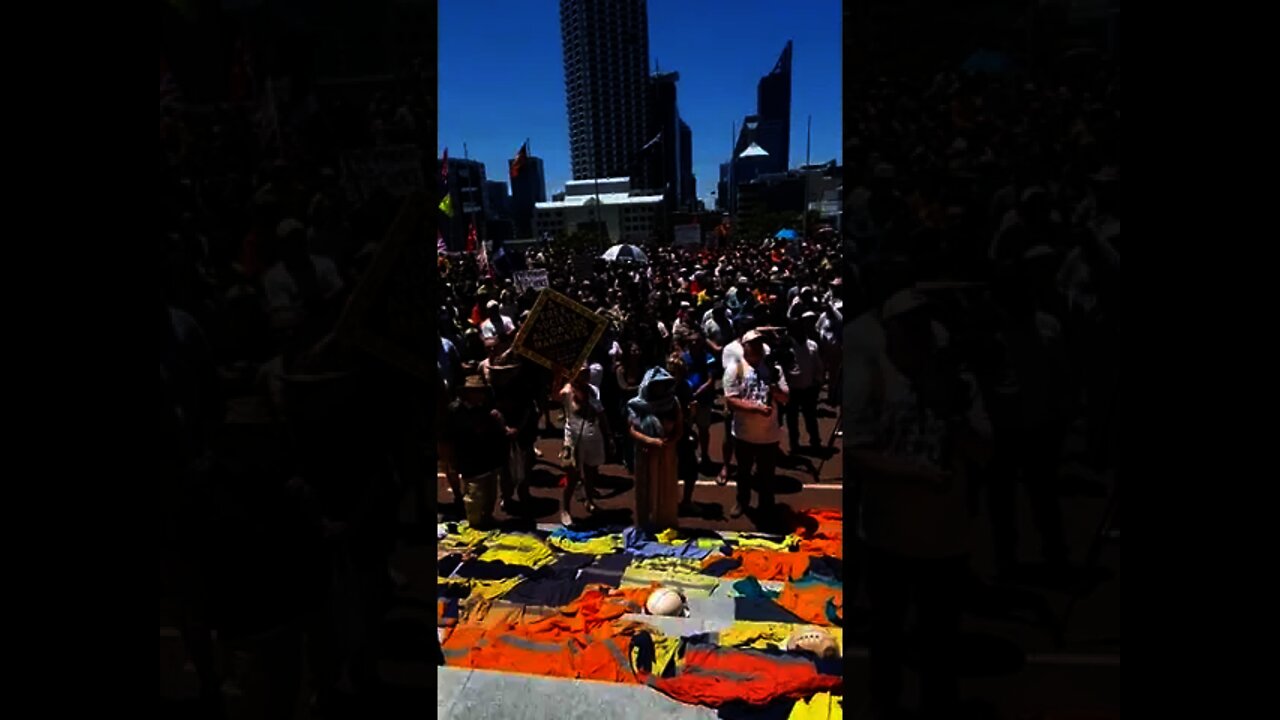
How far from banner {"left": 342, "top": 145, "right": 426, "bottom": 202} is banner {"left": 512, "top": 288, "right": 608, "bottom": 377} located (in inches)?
162

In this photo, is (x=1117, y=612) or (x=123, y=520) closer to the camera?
(x=123, y=520)

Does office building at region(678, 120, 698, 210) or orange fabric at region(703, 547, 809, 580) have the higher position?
office building at region(678, 120, 698, 210)

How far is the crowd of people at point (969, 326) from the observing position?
2252 millimetres

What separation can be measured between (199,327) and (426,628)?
1.36 m

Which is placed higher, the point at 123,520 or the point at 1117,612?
the point at 123,520

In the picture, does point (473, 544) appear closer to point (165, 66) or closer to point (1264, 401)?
point (165, 66)

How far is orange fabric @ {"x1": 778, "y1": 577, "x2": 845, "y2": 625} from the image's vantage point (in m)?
5.12

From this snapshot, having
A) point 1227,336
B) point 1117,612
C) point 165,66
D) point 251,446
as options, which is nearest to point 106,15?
point 165,66

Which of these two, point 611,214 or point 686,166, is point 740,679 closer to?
point 611,214

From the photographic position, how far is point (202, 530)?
280 cm

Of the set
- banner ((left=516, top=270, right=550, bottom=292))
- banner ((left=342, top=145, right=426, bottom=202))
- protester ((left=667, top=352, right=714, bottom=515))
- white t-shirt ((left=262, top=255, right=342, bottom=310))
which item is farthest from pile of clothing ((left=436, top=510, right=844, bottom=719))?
banner ((left=516, top=270, right=550, bottom=292))

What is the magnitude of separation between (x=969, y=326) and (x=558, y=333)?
195 inches

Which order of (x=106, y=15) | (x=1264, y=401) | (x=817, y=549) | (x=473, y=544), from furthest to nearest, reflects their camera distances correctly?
1. (x=473, y=544)
2. (x=817, y=549)
3. (x=106, y=15)
4. (x=1264, y=401)

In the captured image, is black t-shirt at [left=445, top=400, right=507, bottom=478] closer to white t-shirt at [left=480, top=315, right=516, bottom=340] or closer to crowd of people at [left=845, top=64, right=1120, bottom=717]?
white t-shirt at [left=480, top=315, right=516, bottom=340]
